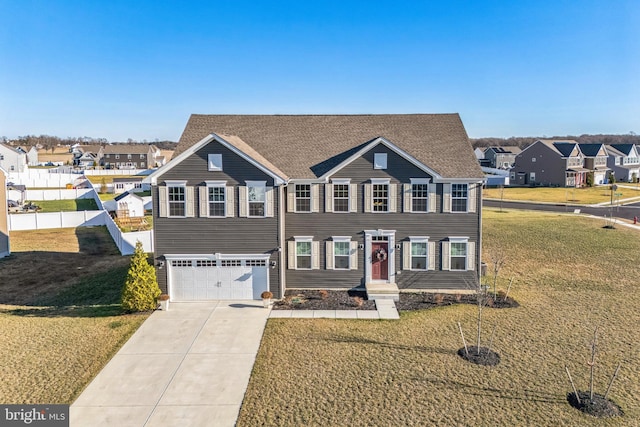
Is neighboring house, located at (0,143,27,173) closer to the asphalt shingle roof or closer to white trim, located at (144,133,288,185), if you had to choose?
the asphalt shingle roof

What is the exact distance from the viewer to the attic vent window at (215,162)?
21.3 metres

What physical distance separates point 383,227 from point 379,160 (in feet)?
10.9

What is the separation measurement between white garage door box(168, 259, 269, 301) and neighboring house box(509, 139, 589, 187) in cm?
6598

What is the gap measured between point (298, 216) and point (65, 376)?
484 inches

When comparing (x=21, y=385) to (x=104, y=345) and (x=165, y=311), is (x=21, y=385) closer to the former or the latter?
(x=104, y=345)

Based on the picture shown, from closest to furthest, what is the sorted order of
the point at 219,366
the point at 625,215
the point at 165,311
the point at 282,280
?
the point at 219,366 → the point at 165,311 → the point at 282,280 → the point at 625,215

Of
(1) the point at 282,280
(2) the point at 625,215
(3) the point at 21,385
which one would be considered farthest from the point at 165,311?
(2) the point at 625,215

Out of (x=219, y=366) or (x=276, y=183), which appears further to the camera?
(x=276, y=183)

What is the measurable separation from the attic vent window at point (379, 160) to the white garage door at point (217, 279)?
23.4ft

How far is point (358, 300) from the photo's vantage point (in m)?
21.8

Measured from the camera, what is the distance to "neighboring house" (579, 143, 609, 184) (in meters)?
78.4

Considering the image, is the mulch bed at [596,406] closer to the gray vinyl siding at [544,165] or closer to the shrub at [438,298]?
the shrub at [438,298]

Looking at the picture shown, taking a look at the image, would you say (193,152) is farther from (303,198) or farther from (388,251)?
(388,251)

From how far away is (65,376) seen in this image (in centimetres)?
1417
